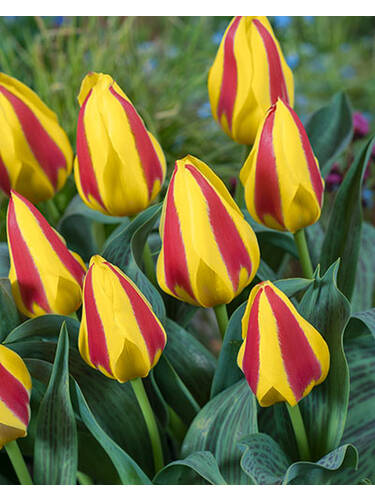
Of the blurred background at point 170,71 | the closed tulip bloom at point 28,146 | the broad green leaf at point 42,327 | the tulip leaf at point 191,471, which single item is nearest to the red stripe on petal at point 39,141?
the closed tulip bloom at point 28,146

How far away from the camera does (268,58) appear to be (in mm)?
477

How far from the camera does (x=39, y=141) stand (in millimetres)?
491

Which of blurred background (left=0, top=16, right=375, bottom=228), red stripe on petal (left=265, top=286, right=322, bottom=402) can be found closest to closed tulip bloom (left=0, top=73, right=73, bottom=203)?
red stripe on petal (left=265, top=286, right=322, bottom=402)

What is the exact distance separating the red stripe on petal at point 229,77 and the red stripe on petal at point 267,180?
78mm

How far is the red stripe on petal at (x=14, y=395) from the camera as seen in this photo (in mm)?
382

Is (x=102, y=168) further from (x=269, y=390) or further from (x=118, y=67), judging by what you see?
(x=118, y=67)

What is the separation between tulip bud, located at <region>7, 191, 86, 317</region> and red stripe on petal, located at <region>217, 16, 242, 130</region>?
160 millimetres

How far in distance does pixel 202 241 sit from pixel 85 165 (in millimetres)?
106

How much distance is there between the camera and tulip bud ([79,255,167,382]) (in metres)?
0.37

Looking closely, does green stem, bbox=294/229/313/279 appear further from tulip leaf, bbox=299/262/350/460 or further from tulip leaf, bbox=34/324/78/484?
tulip leaf, bbox=34/324/78/484

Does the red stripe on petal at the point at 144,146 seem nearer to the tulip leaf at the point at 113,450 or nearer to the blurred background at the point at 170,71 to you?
the tulip leaf at the point at 113,450

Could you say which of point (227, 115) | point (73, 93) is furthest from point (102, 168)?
point (73, 93)

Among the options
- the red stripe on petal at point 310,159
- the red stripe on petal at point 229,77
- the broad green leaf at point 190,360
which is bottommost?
the broad green leaf at point 190,360

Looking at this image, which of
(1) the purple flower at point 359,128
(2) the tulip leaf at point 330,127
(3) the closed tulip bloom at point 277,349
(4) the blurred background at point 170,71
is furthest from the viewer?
(4) the blurred background at point 170,71
